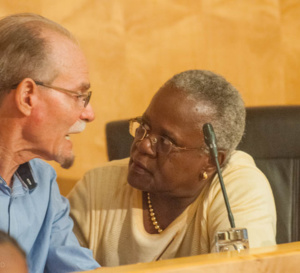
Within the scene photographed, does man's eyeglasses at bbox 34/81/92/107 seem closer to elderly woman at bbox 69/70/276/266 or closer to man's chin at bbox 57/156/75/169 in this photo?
man's chin at bbox 57/156/75/169

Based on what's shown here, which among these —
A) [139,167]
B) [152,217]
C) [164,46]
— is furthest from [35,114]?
[164,46]

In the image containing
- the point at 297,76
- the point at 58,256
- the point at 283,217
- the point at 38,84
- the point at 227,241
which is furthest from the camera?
the point at 297,76

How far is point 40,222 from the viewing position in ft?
4.74

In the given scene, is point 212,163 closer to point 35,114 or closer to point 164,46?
point 35,114

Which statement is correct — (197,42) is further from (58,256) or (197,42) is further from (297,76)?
(58,256)

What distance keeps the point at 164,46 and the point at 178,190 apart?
2.77 feet

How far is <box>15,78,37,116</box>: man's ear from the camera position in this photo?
4.38 ft

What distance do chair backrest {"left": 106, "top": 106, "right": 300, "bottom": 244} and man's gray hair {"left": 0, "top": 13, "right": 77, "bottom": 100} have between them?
614 millimetres

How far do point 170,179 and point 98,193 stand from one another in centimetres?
23

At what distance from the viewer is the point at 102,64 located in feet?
7.52

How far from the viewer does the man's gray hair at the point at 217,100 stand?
1.72 metres

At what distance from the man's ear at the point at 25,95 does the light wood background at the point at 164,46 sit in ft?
2.62

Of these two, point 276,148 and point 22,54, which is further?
point 276,148

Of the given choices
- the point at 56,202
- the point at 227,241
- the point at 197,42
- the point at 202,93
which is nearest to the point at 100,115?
the point at 197,42
